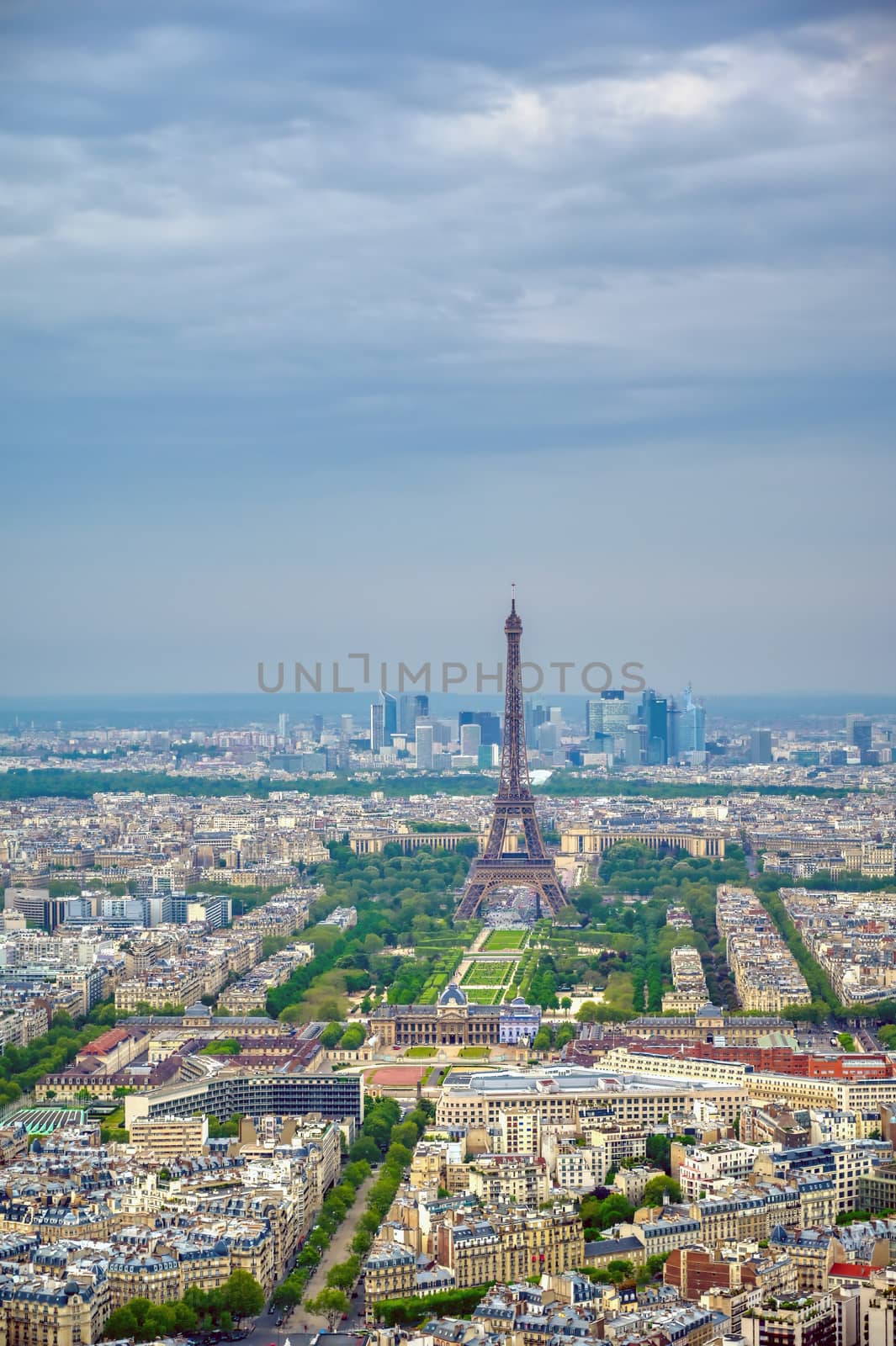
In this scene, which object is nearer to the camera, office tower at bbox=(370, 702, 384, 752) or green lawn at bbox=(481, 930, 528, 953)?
green lawn at bbox=(481, 930, 528, 953)

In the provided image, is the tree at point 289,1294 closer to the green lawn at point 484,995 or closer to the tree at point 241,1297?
the tree at point 241,1297

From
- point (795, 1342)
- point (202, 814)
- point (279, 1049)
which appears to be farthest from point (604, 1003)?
point (202, 814)

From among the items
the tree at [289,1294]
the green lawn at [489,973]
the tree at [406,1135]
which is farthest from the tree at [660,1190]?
the green lawn at [489,973]

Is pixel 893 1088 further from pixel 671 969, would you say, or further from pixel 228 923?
pixel 228 923

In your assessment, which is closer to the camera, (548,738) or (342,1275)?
(342,1275)

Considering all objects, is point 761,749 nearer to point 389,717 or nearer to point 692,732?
point 692,732

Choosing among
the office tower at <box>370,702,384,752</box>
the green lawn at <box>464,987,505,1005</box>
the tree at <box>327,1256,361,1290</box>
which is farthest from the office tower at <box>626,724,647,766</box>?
the tree at <box>327,1256,361,1290</box>

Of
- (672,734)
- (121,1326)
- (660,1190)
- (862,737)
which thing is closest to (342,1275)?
(121,1326)

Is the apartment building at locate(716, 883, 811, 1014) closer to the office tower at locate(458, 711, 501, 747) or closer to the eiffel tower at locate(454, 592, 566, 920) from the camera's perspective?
the eiffel tower at locate(454, 592, 566, 920)
